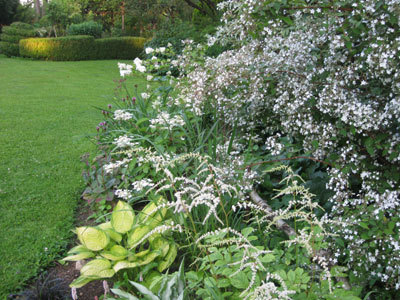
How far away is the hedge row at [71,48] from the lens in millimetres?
17688

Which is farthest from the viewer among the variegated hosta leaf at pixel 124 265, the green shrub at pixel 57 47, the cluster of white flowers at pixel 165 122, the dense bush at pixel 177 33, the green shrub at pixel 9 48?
the green shrub at pixel 9 48

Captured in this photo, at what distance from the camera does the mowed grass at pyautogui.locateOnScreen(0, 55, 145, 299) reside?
2754 mm

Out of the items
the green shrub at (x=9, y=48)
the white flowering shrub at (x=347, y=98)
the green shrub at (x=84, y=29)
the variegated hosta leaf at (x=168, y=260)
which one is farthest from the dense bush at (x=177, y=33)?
the variegated hosta leaf at (x=168, y=260)

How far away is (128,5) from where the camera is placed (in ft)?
62.5

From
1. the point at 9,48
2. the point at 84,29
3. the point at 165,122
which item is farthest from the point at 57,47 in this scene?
the point at 165,122

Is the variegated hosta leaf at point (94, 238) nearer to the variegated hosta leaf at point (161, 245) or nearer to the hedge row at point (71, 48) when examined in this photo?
the variegated hosta leaf at point (161, 245)

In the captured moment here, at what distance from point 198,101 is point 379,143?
1745 mm

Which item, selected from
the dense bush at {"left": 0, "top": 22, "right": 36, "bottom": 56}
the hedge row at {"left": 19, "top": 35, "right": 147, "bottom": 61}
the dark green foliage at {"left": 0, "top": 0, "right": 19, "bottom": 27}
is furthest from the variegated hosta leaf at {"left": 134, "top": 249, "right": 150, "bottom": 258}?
the dark green foliage at {"left": 0, "top": 0, "right": 19, "bottom": 27}

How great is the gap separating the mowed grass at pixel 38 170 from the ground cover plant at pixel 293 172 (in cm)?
55

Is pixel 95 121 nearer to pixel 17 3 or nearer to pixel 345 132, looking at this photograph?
pixel 345 132

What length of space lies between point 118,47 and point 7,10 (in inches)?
394

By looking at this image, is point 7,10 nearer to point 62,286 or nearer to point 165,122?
point 165,122

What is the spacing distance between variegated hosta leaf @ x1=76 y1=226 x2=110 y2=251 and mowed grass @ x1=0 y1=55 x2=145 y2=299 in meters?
0.62

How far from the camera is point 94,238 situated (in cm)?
226
